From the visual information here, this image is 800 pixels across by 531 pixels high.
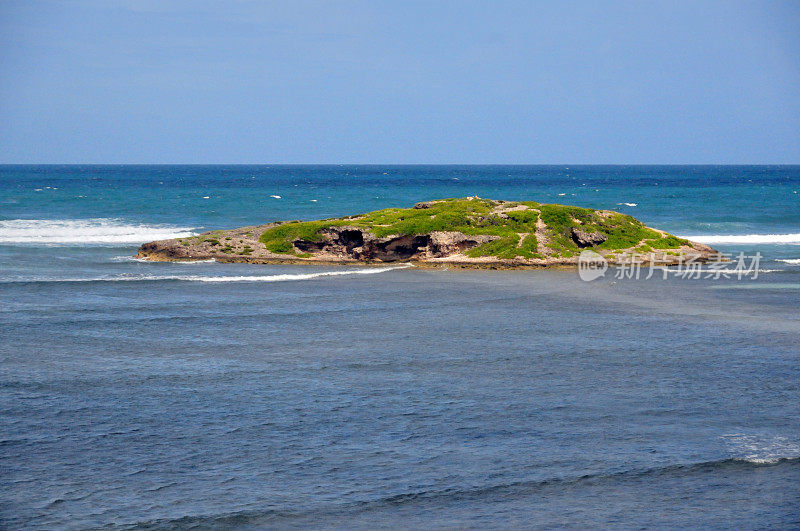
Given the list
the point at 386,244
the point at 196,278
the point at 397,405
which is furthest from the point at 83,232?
the point at 397,405

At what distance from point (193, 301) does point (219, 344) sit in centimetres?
807

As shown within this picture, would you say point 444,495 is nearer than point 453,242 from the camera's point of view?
Yes

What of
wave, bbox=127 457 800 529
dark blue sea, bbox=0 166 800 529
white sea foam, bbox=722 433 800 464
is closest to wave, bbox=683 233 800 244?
dark blue sea, bbox=0 166 800 529

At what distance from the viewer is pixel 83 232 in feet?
212

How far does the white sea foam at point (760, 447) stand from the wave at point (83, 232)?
47351mm

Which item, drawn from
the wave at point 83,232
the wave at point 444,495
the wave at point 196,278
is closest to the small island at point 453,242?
the wave at point 196,278

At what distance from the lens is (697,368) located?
21.6 m

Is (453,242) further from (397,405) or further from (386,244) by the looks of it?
(397,405)

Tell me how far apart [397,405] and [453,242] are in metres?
27.6

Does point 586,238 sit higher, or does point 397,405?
point 586,238

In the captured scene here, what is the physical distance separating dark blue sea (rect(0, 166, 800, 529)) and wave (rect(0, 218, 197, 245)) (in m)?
22.3

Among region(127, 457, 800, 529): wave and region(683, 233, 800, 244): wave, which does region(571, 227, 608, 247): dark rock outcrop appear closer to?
region(683, 233, 800, 244): wave

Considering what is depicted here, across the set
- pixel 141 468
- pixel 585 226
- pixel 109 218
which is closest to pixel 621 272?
pixel 585 226

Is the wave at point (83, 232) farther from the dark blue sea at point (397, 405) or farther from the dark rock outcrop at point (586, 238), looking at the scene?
the dark rock outcrop at point (586, 238)
